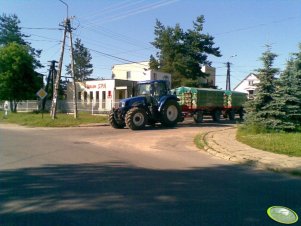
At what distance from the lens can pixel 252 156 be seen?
418 inches

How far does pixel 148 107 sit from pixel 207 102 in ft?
26.5

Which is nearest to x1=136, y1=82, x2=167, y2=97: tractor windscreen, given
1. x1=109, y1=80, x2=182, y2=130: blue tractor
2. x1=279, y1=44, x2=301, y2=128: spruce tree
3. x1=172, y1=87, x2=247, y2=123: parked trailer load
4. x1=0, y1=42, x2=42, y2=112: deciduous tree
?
x1=109, y1=80, x2=182, y2=130: blue tractor

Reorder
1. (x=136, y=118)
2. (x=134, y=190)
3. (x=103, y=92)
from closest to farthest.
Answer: (x=134, y=190)
(x=136, y=118)
(x=103, y=92)

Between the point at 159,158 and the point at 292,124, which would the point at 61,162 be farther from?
the point at 292,124

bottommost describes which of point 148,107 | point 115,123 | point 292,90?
point 115,123

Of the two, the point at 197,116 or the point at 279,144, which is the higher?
the point at 197,116

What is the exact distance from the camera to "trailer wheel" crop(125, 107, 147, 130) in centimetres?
1977

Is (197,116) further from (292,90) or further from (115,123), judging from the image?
(292,90)

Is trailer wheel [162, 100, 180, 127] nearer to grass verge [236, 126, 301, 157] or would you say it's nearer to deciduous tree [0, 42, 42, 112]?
grass verge [236, 126, 301, 157]

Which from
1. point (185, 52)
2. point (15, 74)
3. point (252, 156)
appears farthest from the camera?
point (185, 52)

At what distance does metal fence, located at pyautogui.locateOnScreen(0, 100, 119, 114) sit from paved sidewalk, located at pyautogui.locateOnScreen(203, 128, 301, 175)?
68.2 ft

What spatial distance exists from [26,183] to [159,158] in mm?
4526

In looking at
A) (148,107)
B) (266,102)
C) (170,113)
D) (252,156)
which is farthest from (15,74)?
(252,156)

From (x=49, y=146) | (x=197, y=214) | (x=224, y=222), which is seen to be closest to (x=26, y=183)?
(x=197, y=214)
